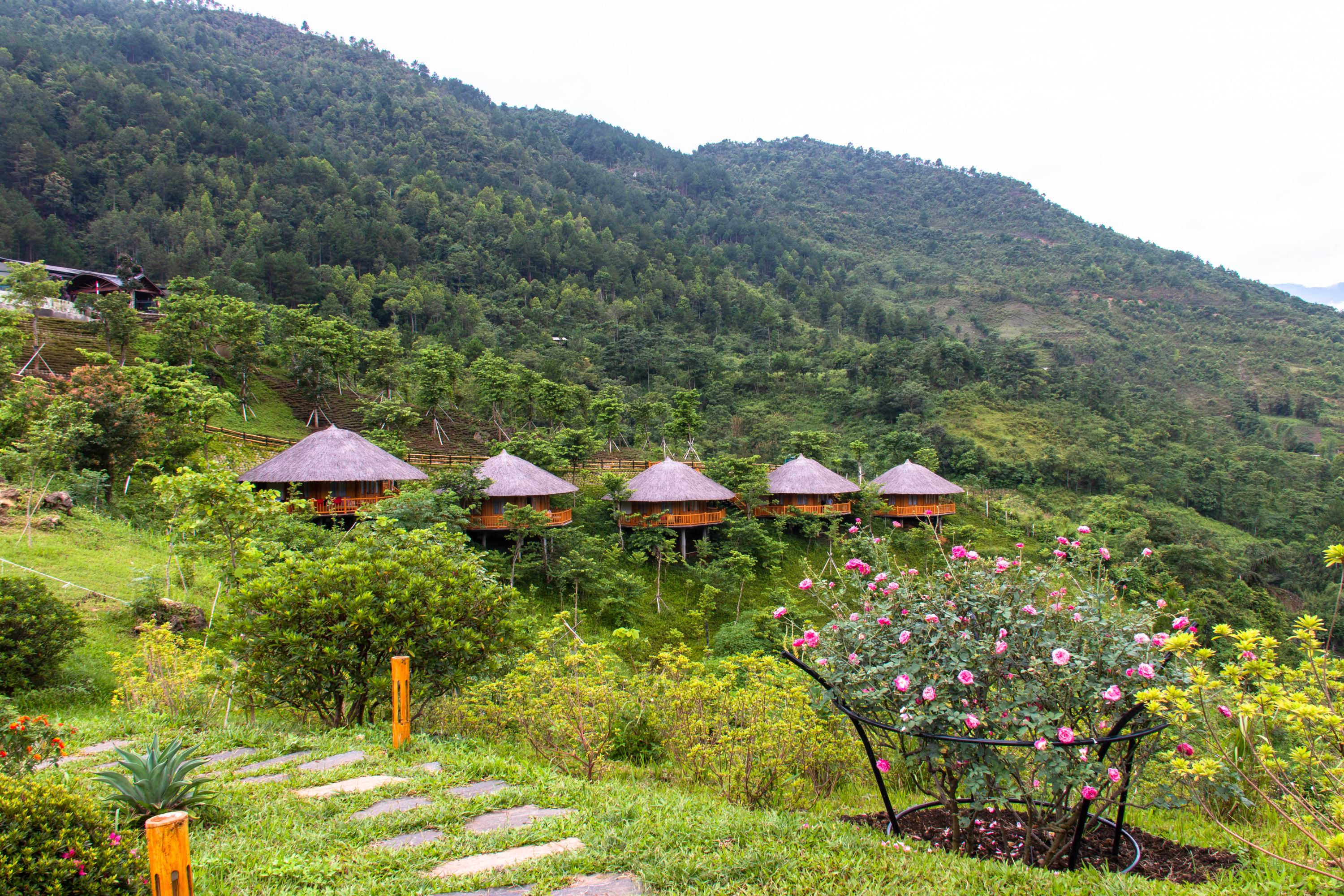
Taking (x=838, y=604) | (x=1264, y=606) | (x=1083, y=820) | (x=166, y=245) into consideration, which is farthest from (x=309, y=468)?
(x=166, y=245)

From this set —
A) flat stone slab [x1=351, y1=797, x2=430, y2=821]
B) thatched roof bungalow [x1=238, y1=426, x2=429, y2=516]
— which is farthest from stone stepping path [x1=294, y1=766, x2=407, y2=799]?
thatched roof bungalow [x1=238, y1=426, x2=429, y2=516]

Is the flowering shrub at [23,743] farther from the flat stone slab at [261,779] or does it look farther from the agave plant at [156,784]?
the flat stone slab at [261,779]

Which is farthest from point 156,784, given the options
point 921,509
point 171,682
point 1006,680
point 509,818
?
point 921,509

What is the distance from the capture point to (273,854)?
116 inches

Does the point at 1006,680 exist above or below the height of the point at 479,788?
above

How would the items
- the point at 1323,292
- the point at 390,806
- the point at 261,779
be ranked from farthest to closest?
the point at 1323,292
the point at 261,779
the point at 390,806

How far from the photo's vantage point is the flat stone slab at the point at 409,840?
307 centimetres

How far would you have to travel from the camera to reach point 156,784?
3141mm

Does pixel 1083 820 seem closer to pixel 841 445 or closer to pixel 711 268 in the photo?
pixel 841 445

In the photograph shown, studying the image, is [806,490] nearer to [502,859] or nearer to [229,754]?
[229,754]

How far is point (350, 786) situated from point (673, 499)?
14660mm

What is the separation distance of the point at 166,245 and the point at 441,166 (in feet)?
114

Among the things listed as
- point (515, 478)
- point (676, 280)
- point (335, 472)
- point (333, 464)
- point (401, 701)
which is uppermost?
point (676, 280)

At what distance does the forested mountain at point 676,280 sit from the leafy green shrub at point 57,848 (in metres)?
24.2
